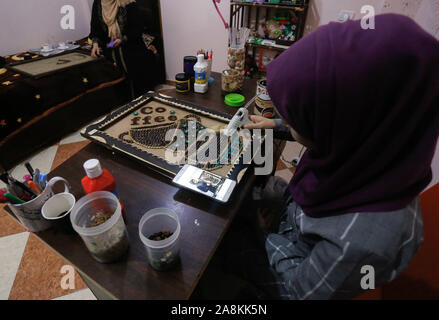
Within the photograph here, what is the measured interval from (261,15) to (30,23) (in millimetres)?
2415

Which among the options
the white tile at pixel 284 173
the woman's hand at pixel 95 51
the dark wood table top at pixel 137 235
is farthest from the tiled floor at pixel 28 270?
the woman's hand at pixel 95 51

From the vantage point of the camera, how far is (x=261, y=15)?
90.0 inches

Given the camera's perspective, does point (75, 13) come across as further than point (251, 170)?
Yes

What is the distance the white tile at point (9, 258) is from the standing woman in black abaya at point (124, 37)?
1.77 metres

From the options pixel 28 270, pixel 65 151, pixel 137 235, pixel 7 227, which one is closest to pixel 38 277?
pixel 28 270

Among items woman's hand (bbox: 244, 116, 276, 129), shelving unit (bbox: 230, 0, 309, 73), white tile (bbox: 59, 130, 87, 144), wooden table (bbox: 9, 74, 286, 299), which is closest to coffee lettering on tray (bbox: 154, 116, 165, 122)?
wooden table (bbox: 9, 74, 286, 299)

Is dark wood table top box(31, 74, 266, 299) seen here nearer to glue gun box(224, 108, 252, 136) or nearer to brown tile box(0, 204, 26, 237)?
glue gun box(224, 108, 252, 136)

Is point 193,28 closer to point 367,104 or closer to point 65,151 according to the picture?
point 65,151

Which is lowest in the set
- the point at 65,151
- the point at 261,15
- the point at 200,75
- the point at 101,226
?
the point at 65,151

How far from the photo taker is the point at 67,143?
6.52ft

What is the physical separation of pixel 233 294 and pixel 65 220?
1.72ft

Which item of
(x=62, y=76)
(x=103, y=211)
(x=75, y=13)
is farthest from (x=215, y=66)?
(x=103, y=211)

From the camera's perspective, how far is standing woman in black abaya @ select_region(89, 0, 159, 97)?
2227 millimetres
